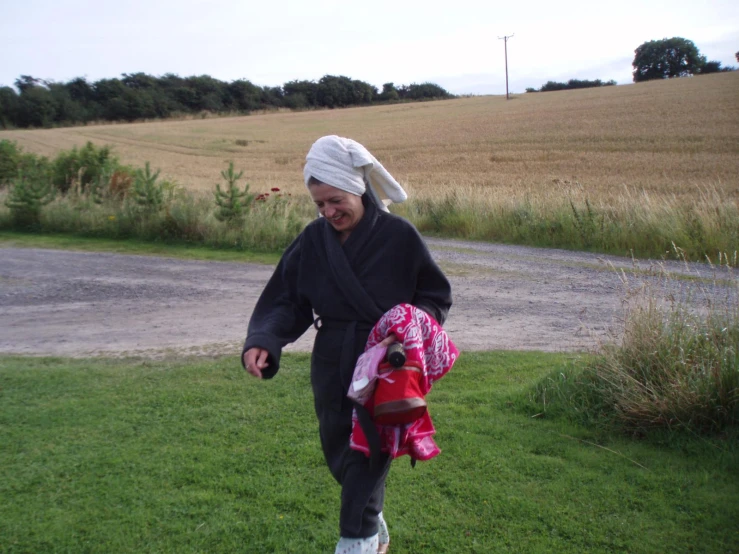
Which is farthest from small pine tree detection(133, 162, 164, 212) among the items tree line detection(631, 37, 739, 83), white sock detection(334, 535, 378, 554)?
tree line detection(631, 37, 739, 83)

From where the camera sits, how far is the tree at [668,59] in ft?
282

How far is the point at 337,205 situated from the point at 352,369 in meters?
0.65

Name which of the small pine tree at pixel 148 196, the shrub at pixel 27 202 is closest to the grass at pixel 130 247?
the shrub at pixel 27 202

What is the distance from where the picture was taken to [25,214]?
51.2 feet

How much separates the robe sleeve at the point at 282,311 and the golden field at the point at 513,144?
476 inches

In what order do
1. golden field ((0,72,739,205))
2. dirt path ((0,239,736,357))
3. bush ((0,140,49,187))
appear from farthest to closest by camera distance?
1. golden field ((0,72,739,205))
2. bush ((0,140,49,187))
3. dirt path ((0,239,736,357))

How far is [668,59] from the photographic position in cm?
8719

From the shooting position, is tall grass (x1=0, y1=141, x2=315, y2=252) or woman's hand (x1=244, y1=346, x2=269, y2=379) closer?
woman's hand (x1=244, y1=346, x2=269, y2=379)

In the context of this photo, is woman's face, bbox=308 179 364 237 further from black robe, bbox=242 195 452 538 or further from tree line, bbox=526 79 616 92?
tree line, bbox=526 79 616 92

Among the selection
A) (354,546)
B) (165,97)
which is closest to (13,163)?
(354,546)

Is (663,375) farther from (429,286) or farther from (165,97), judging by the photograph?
(165,97)

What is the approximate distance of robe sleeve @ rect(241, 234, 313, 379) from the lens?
285cm

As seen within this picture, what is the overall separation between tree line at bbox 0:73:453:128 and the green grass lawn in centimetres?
6436

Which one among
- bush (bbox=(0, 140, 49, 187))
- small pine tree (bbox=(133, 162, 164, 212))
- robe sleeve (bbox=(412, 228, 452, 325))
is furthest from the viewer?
bush (bbox=(0, 140, 49, 187))
